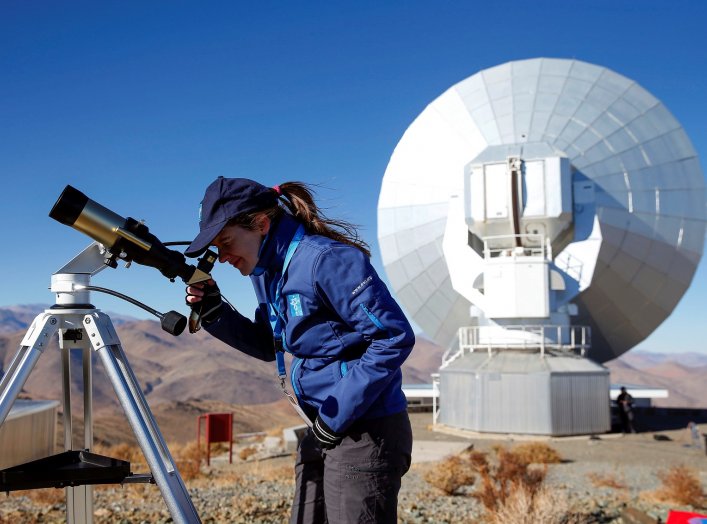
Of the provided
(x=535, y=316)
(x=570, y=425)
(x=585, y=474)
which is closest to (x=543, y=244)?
(x=535, y=316)

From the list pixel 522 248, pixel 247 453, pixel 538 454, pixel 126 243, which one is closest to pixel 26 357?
pixel 126 243

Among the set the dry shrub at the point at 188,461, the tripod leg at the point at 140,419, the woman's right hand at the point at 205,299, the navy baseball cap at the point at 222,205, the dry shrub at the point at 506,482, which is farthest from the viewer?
the dry shrub at the point at 188,461

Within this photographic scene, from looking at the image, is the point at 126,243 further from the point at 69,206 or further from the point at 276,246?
the point at 276,246

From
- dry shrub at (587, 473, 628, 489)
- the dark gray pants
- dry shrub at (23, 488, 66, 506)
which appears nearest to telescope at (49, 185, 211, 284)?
the dark gray pants

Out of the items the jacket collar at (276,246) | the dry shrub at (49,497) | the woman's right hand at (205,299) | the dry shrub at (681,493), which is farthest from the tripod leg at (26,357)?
the dry shrub at (681,493)

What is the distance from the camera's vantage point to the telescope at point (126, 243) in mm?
2500

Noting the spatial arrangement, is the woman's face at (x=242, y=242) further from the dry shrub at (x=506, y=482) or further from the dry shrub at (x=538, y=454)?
the dry shrub at (x=538, y=454)

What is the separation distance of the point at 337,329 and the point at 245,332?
2.22 feet

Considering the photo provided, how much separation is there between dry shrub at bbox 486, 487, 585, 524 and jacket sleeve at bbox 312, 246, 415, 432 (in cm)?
355

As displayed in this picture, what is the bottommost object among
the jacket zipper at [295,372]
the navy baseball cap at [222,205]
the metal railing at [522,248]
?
the jacket zipper at [295,372]

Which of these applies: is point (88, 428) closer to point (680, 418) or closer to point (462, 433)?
point (462, 433)

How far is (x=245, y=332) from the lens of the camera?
2955mm

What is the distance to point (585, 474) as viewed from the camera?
10.0 meters

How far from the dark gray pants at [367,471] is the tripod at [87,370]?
1.62 ft
